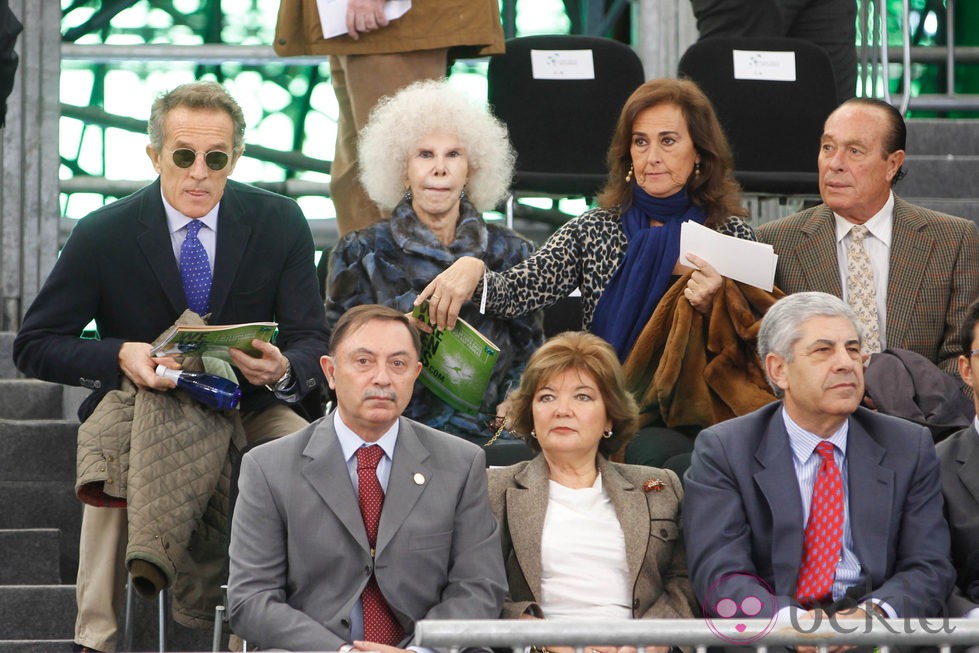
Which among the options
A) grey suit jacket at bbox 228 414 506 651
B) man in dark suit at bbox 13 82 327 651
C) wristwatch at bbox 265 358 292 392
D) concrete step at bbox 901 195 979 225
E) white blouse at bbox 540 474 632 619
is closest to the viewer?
grey suit jacket at bbox 228 414 506 651

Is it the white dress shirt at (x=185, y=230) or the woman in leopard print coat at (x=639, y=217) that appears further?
the woman in leopard print coat at (x=639, y=217)

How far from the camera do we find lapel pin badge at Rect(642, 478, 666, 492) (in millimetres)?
3820

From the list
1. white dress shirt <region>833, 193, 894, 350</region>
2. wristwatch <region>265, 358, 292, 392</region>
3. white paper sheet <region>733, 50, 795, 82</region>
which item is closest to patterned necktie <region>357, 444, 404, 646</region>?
wristwatch <region>265, 358, 292, 392</region>

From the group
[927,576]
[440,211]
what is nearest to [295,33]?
[440,211]

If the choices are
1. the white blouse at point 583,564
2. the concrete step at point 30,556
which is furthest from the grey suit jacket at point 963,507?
the concrete step at point 30,556

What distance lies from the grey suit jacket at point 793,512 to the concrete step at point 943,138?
3143mm

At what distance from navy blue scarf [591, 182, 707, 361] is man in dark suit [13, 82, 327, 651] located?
82 centimetres

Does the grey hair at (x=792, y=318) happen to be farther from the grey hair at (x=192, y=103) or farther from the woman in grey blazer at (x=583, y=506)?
the grey hair at (x=192, y=103)

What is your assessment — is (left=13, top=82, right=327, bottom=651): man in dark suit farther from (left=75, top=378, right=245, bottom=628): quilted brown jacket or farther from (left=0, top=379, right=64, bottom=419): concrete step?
(left=0, top=379, right=64, bottom=419): concrete step

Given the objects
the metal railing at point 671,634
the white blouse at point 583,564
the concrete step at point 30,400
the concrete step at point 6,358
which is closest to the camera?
the metal railing at point 671,634

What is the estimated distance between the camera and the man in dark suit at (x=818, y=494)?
11.7 ft

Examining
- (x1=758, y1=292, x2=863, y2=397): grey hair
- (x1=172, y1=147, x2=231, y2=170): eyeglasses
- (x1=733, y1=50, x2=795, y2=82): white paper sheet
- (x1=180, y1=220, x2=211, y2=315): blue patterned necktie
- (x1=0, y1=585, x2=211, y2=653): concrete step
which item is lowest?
(x1=0, y1=585, x2=211, y2=653): concrete step

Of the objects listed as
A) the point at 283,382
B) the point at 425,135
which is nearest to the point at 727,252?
the point at 425,135

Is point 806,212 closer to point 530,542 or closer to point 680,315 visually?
point 680,315
